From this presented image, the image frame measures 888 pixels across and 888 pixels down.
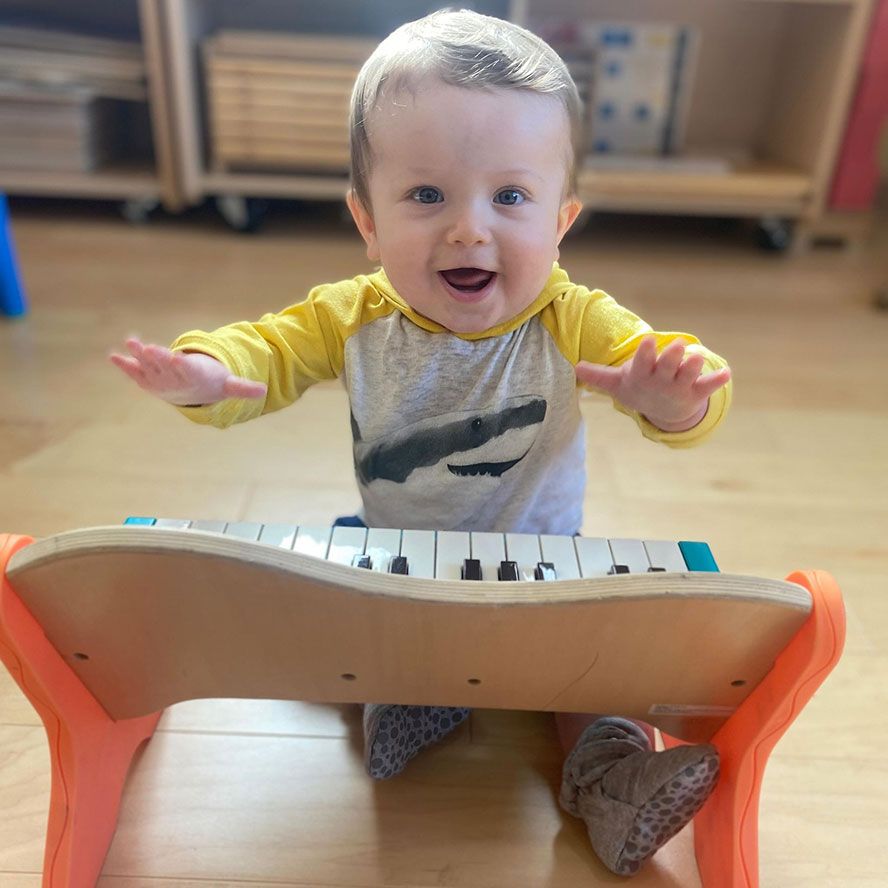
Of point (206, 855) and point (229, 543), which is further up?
point (229, 543)

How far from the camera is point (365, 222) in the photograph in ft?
2.22

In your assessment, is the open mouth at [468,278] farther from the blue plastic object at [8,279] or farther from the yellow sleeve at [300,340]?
the blue plastic object at [8,279]

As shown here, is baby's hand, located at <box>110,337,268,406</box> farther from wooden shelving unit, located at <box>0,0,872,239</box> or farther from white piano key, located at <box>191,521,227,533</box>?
wooden shelving unit, located at <box>0,0,872,239</box>

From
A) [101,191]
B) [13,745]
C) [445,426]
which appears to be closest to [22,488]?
[13,745]

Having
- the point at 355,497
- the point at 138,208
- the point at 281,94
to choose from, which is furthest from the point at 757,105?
the point at 355,497

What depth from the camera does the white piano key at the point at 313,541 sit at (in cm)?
62

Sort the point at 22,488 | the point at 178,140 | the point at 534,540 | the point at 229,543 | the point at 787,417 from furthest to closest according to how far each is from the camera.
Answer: the point at 178,140, the point at 787,417, the point at 22,488, the point at 534,540, the point at 229,543

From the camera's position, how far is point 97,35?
6.20ft

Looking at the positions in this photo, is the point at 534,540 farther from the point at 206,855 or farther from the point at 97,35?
the point at 97,35

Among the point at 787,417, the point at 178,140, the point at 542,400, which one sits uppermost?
the point at 542,400

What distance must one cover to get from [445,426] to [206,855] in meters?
0.40

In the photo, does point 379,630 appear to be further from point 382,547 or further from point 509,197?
point 509,197

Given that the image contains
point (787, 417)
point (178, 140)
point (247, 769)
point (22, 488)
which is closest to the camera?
point (247, 769)

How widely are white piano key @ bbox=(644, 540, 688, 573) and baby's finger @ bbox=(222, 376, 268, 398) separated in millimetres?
307
